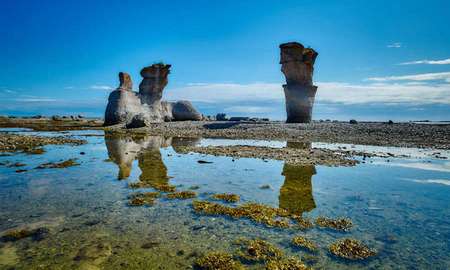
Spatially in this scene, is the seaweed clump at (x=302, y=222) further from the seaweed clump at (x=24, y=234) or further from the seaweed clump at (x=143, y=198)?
the seaweed clump at (x=24, y=234)

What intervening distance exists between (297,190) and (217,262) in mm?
5996

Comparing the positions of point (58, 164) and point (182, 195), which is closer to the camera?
point (182, 195)

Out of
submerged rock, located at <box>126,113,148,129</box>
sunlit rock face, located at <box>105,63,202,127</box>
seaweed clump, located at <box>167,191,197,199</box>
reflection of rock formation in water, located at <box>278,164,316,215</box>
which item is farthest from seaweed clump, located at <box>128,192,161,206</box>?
sunlit rock face, located at <box>105,63,202,127</box>

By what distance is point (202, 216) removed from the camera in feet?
26.8

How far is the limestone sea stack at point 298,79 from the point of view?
136 ft

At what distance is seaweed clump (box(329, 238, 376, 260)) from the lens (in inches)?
235

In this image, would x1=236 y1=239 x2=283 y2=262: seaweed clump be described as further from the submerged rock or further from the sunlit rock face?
the sunlit rock face

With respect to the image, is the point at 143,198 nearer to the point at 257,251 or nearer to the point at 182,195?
the point at 182,195

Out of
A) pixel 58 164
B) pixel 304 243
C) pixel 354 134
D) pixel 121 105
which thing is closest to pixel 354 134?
pixel 354 134

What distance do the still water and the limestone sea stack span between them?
90.1 ft

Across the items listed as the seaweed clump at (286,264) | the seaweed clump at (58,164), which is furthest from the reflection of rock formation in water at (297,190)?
the seaweed clump at (58,164)

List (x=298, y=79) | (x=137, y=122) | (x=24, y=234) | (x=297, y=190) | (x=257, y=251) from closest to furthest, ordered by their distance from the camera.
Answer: (x=257, y=251)
(x=24, y=234)
(x=297, y=190)
(x=298, y=79)
(x=137, y=122)

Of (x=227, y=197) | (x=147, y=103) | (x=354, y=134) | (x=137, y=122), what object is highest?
(x=147, y=103)

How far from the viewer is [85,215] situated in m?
8.02
